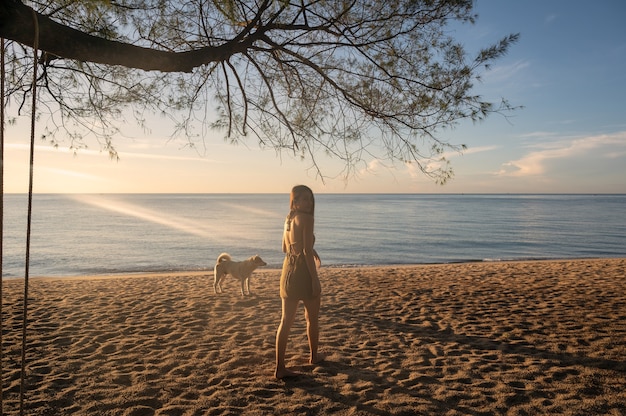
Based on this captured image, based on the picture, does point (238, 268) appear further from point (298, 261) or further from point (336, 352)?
point (298, 261)

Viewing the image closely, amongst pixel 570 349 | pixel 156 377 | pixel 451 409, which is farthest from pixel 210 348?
pixel 570 349

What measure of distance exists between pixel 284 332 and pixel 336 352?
122 centimetres

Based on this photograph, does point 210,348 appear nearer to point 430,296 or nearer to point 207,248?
point 430,296

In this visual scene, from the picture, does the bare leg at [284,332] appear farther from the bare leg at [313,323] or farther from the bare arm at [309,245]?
the bare arm at [309,245]

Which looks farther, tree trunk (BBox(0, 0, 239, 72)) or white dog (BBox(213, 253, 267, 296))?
white dog (BBox(213, 253, 267, 296))

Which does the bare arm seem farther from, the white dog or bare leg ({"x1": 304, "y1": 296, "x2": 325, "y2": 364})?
the white dog

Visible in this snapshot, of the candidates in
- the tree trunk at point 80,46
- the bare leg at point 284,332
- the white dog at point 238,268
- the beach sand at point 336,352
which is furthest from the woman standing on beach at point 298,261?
the white dog at point 238,268

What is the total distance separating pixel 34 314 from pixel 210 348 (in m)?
3.89

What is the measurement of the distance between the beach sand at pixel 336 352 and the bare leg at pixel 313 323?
147 mm

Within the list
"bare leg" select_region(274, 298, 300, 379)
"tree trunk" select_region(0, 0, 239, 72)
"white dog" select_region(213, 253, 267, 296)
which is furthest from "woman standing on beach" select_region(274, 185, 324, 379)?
"white dog" select_region(213, 253, 267, 296)

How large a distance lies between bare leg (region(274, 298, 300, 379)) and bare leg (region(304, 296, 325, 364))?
15 centimetres

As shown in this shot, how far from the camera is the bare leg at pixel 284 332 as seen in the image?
3.96m

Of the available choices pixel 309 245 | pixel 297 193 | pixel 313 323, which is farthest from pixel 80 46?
pixel 313 323

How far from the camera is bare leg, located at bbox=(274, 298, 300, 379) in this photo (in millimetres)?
3964
